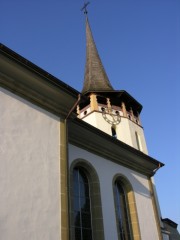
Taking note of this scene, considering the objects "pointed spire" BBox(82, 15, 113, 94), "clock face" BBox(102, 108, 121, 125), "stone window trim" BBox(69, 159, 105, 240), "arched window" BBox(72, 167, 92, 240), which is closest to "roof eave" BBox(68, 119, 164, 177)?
"stone window trim" BBox(69, 159, 105, 240)

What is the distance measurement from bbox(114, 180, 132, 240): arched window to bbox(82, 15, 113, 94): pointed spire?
8.39 meters

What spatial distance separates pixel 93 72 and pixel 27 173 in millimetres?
17196

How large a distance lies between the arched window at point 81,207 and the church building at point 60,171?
3cm

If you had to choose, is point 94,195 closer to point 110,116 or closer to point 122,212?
point 122,212

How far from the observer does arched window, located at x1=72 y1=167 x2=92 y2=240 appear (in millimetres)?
9369

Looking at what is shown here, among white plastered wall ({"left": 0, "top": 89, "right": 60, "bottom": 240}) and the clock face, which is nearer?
white plastered wall ({"left": 0, "top": 89, "right": 60, "bottom": 240})

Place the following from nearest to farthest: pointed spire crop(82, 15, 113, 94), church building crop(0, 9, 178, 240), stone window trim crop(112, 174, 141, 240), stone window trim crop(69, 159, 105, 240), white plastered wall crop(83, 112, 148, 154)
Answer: church building crop(0, 9, 178, 240), stone window trim crop(69, 159, 105, 240), stone window trim crop(112, 174, 141, 240), white plastered wall crop(83, 112, 148, 154), pointed spire crop(82, 15, 113, 94)

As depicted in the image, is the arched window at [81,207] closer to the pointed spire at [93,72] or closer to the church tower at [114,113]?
the church tower at [114,113]

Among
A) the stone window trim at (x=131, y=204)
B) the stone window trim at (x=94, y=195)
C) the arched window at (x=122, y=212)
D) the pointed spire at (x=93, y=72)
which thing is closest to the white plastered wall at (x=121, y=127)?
the pointed spire at (x=93, y=72)

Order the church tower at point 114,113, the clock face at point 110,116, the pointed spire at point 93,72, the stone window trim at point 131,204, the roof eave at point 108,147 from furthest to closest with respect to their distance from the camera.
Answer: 1. the pointed spire at point 93,72
2. the clock face at point 110,116
3. the church tower at point 114,113
4. the stone window trim at point 131,204
5. the roof eave at point 108,147

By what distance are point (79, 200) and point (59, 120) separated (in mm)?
2804

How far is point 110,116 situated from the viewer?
59.6ft

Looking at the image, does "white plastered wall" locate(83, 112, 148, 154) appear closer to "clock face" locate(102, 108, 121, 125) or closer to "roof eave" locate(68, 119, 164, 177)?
"clock face" locate(102, 108, 121, 125)

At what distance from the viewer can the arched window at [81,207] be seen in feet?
30.7
